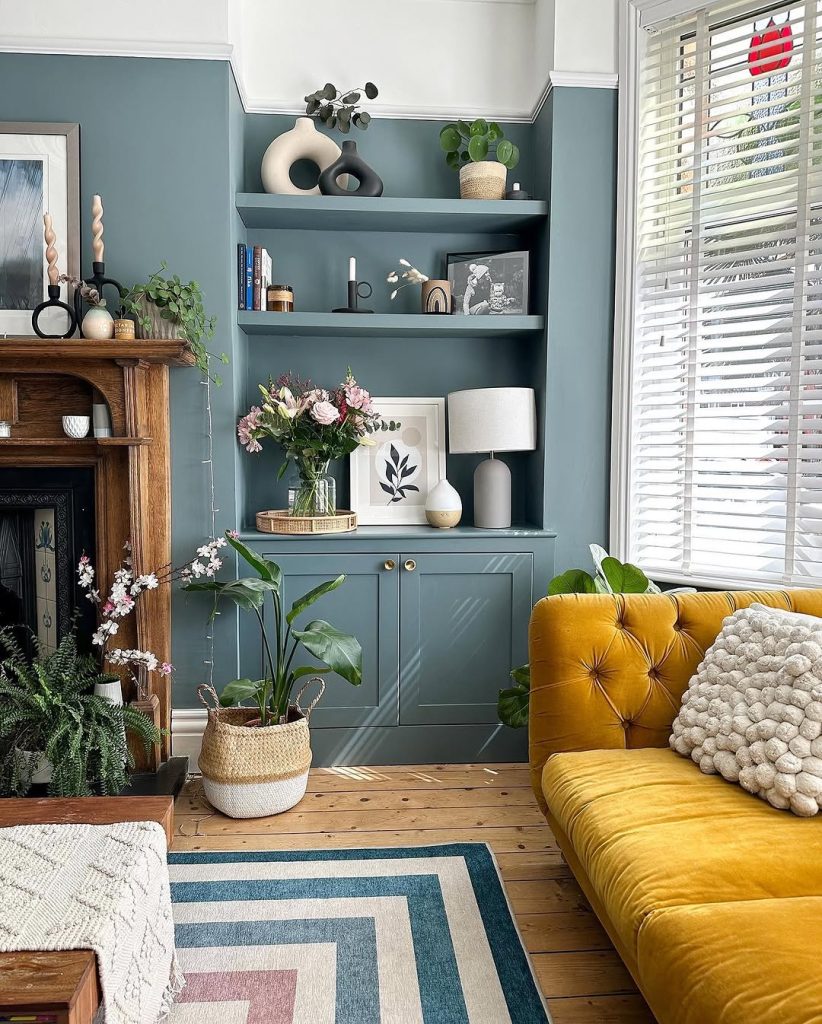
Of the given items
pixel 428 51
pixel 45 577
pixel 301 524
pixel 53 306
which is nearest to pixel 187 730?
pixel 45 577

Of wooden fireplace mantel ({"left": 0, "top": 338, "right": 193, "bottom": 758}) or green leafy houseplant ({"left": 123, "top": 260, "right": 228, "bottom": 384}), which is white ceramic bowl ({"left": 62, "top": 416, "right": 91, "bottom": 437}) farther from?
green leafy houseplant ({"left": 123, "top": 260, "right": 228, "bottom": 384})

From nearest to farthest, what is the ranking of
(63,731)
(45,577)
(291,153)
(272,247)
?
(63,731), (45,577), (291,153), (272,247)

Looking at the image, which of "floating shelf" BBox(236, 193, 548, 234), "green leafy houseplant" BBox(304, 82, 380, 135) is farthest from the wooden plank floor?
"green leafy houseplant" BBox(304, 82, 380, 135)

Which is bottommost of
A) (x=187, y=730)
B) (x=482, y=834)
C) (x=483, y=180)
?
(x=482, y=834)

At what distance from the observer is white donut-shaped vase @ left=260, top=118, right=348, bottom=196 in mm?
2902

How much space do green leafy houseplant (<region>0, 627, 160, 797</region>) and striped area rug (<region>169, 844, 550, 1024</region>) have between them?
36cm

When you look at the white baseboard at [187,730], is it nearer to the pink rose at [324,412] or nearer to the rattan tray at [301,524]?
the rattan tray at [301,524]

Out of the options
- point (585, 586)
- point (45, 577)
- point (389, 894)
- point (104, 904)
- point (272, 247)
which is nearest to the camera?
point (104, 904)

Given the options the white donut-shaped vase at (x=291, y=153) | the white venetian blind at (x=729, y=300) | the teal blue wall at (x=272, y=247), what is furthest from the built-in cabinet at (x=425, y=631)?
the white donut-shaped vase at (x=291, y=153)

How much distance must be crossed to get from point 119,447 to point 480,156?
1.73 m

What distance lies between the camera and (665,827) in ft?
5.05

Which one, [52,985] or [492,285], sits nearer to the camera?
[52,985]

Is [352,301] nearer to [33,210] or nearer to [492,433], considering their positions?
[492,433]

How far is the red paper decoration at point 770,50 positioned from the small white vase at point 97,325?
238cm
